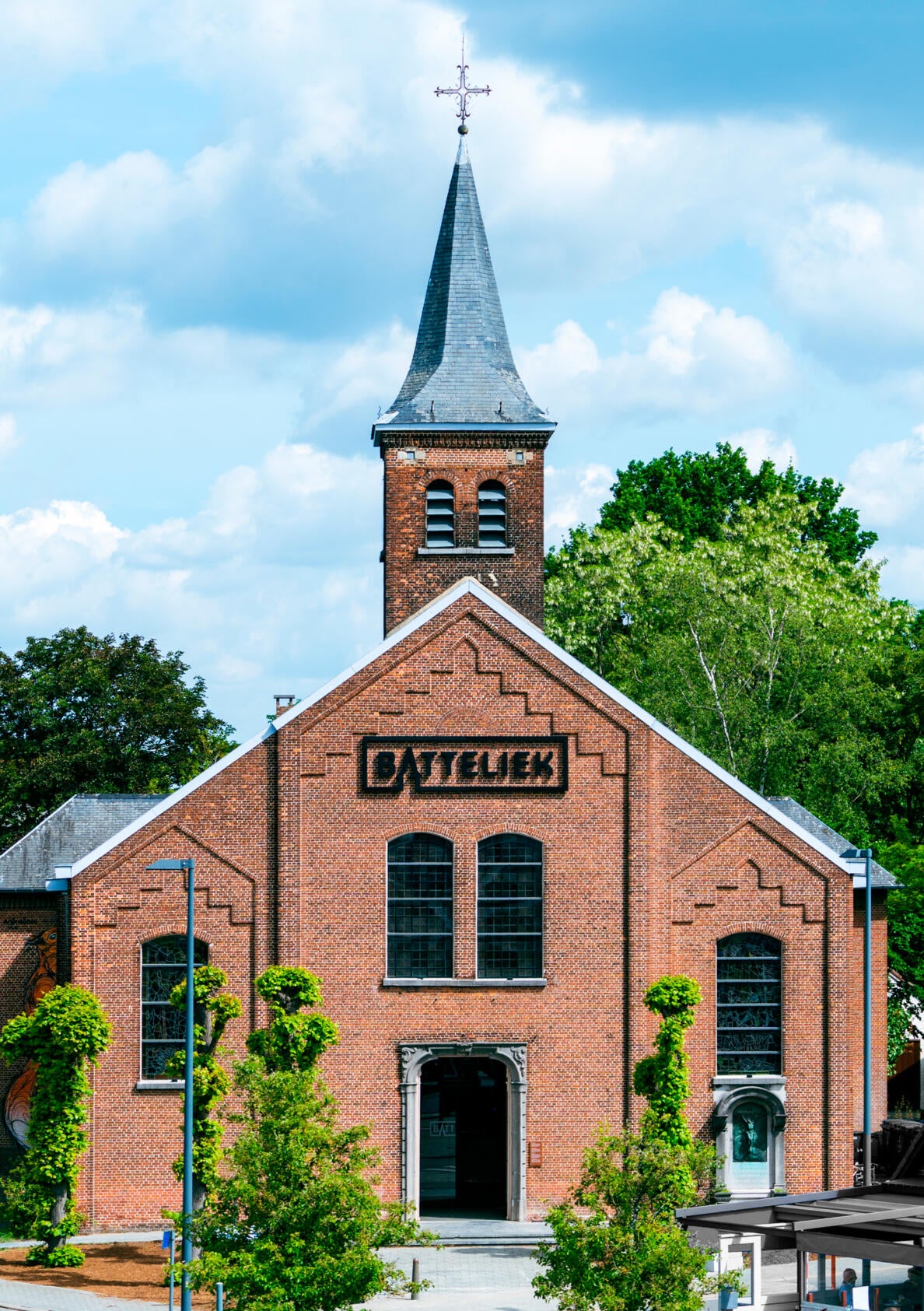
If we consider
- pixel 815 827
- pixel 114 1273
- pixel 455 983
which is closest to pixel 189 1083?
pixel 114 1273

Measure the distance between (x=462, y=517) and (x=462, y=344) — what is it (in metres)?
4.66

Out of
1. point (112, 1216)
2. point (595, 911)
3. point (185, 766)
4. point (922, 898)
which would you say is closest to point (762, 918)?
point (595, 911)

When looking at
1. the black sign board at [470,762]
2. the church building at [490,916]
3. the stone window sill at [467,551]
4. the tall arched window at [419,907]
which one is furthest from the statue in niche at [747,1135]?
the stone window sill at [467,551]

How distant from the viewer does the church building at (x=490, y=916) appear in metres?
35.7

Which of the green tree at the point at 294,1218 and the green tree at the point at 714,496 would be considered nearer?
the green tree at the point at 294,1218

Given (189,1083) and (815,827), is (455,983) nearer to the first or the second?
(189,1083)

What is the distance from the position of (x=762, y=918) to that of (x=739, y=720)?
18809 millimetres

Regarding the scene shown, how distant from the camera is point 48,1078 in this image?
33.2 metres

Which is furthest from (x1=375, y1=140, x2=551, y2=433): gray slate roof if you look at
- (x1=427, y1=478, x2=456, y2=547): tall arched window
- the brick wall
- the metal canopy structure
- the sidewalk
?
the metal canopy structure

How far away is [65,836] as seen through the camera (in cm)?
4216

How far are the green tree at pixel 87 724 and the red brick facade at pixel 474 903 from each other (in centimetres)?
2327

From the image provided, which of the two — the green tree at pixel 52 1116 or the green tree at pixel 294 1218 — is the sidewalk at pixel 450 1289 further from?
the green tree at pixel 294 1218

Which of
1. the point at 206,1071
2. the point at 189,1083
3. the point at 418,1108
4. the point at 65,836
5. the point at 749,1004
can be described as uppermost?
the point at 65,836

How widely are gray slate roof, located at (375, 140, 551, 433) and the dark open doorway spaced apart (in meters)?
14.7
